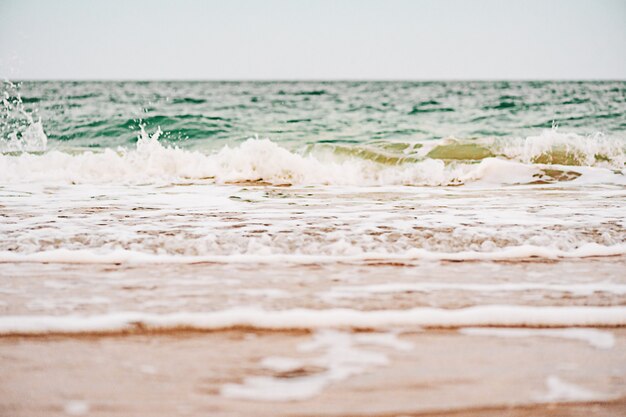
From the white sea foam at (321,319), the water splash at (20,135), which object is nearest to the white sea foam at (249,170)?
the water splash at (20,135)

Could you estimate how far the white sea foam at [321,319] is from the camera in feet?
5.52

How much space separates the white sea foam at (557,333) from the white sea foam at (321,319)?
0.04m

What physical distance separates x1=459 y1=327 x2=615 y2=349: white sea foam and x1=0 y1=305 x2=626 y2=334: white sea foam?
4 centimetres

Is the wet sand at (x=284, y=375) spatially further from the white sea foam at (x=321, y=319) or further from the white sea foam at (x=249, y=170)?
the white sea foam at (x=249, y=170)

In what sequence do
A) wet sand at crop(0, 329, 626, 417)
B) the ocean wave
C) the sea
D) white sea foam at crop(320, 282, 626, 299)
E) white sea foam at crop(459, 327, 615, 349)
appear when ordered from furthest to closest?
the ocean wave < white sea foam at crop(320, 282, 626, 299) < the sea < white sea foam at crop(459, 327, 615, 349) < wet sand at crop(0, 329, 626, 417)

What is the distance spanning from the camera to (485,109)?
1730 centimetres

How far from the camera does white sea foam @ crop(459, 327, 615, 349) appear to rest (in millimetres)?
1636

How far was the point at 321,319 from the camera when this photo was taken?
5.71ft

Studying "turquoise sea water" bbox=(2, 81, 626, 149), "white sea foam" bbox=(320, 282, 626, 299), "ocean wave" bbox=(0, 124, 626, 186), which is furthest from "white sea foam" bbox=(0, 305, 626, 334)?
"turquoise sea water" bbox=(2, 81, 626, 149)

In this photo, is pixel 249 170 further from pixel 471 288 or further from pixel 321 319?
pixel 321 319

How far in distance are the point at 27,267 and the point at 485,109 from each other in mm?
16789

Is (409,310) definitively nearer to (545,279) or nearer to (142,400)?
(545,279)

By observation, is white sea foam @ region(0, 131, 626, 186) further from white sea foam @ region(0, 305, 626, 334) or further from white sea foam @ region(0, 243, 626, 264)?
white sea foam @ region(0, 305, 626, 334)
